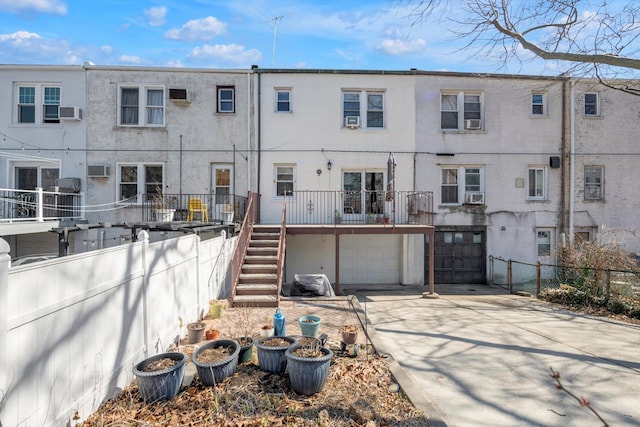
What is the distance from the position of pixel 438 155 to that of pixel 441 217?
2.37 m

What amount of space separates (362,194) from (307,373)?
9.79 m

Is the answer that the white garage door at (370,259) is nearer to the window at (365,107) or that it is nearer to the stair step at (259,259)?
the stair step at (259,259)

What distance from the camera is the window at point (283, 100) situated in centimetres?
1291

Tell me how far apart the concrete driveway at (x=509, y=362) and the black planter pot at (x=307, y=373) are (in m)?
1.04

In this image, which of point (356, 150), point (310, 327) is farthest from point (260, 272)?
point (356, 150)

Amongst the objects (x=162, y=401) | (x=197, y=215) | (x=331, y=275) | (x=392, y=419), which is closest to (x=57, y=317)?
(x=162, y=401)

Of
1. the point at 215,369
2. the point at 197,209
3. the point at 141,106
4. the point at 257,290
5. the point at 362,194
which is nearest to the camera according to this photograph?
the point at 215,369

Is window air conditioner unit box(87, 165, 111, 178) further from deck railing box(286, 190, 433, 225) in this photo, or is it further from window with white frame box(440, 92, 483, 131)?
window with white frame box(440, 92, 483, 131)

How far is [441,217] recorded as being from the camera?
13.0 m

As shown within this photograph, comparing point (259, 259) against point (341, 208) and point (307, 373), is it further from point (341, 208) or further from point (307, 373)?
point (307, 373)

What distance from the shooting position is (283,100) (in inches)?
508

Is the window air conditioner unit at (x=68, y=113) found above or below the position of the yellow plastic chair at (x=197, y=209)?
above

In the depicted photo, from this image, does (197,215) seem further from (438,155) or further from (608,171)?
(608,171)

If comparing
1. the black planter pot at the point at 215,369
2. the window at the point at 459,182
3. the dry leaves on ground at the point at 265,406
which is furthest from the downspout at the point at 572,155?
the black planter pot at the point at 215,369
